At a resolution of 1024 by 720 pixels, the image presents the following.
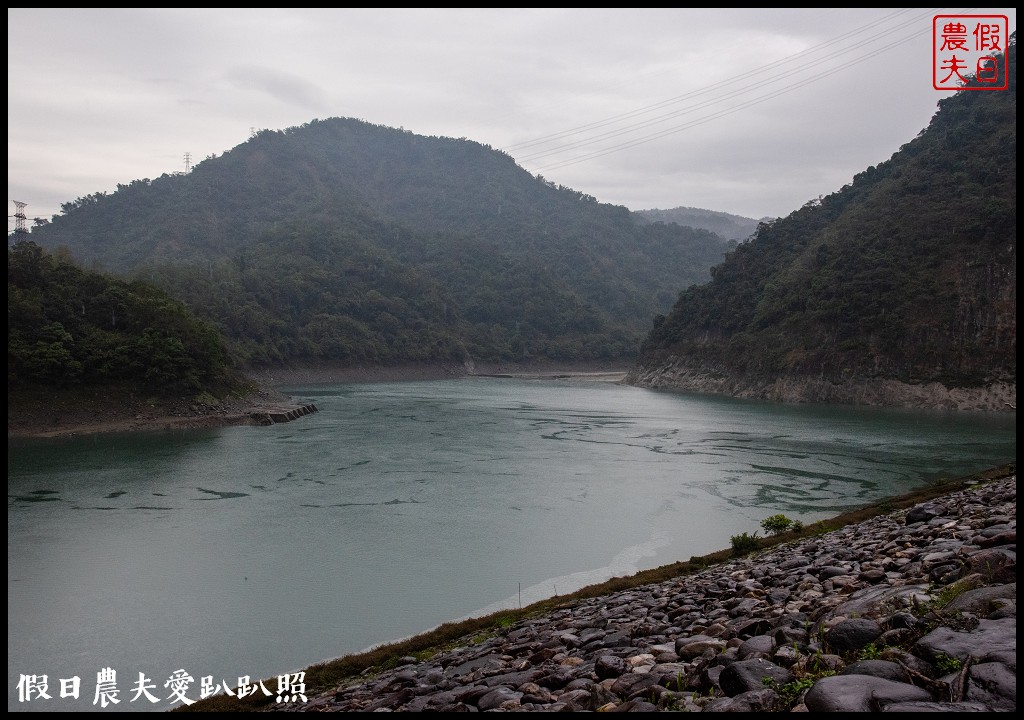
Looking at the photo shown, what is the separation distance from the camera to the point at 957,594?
16.4 feet

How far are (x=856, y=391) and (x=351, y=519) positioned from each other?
45572 mm

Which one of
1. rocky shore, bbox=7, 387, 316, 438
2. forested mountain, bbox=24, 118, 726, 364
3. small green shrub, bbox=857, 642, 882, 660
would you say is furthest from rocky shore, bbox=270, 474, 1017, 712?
forested mountain, bbox=24, 118, 726, 364

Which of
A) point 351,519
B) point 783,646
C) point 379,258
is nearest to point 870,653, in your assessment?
point 783,646

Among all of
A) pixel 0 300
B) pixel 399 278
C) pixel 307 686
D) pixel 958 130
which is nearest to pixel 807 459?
pixel 307 686

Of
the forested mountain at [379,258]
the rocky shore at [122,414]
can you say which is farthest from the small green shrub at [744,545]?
the forested mountain at [379,258]

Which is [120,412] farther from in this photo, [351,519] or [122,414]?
[351,519]

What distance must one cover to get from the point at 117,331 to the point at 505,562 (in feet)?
110

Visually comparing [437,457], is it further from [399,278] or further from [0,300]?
[399,278]

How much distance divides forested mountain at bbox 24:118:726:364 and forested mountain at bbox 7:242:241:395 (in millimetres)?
19759

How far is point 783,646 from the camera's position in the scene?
4.77 meters

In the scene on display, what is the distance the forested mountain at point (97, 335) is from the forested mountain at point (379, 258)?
19.8 meters

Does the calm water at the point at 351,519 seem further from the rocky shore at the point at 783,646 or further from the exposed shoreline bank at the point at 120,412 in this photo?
the rocky shore at the point at 783,646

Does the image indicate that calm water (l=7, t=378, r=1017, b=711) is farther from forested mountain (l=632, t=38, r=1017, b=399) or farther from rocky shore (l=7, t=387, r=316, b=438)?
forested mountain (l=632, t=38, r=1017, b=399)

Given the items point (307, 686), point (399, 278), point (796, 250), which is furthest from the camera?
point (399, 278)
